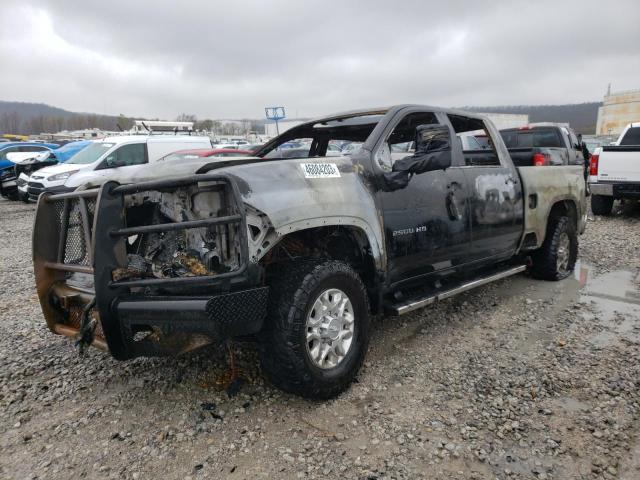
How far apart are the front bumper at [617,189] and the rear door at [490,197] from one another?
6.09m

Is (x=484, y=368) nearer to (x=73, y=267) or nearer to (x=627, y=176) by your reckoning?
(x=73, y=267)

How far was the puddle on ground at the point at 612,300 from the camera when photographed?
3.97 metres

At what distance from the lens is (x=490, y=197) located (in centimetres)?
432

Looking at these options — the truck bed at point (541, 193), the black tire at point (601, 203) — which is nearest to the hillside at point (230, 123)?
the black tire at point (601, 203)

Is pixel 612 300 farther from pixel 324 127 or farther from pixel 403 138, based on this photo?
pixel 324 127

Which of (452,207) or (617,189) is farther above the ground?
(452,207)

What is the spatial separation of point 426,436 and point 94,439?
178 cm

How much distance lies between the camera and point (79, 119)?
10488 centimetres

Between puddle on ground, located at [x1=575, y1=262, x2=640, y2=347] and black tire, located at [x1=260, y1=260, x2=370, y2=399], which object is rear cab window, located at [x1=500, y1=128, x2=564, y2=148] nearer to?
puddle on ground, located at [x1=575, y1=262, x2=640, y2=347]

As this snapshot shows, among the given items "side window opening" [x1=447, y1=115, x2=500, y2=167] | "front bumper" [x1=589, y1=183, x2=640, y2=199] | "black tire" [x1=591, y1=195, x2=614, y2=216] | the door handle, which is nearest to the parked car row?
"side window opening" [x1=447, y1=115, x2=500, y2=167]

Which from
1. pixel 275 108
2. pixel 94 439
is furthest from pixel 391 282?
pixel 275 108

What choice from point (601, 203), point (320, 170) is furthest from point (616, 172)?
point (320, 170)

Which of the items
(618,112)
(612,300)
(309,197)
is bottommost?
(612,300)

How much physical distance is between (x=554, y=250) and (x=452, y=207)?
7.31ft
